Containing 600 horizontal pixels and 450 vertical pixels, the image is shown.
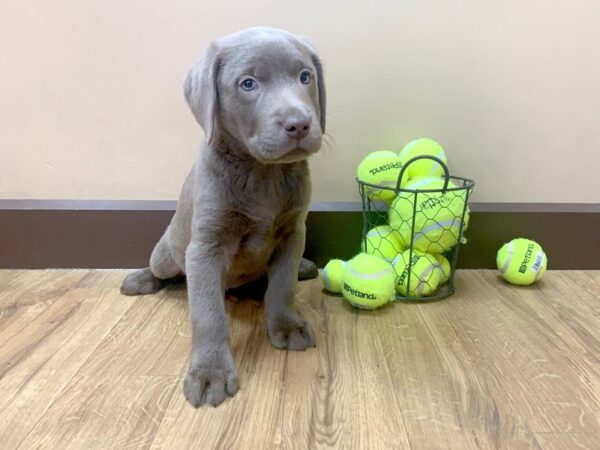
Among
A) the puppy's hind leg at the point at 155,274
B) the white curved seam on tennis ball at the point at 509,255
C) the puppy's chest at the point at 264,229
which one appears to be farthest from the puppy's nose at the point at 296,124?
the white curved seam on tennis ball at the point at 509,255

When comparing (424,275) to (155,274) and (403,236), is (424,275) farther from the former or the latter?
(155,274)

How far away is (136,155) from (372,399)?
138 cm

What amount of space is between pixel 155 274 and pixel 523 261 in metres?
1.40

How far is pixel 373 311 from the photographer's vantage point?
5.69 ft

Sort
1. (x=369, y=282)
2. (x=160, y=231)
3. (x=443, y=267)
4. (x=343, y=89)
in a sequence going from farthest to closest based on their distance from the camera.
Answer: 1. (x=160, y=231)
2. (x=343, y=89)
3. (x=443, y=267)
4. (x=369, y=282)

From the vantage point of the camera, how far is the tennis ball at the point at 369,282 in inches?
64.8

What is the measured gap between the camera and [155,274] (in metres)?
1.91

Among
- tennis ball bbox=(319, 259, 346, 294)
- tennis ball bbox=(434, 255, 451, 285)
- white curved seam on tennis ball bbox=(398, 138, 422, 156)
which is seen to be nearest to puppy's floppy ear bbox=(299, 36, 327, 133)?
white curved seam on tennis ball bbox=(398, 138, 422, 156)

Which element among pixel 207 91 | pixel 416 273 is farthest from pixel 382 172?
pixel 207 91

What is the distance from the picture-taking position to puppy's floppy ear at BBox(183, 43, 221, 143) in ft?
4.38

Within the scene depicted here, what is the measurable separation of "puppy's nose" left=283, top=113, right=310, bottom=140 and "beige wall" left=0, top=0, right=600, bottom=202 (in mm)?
784

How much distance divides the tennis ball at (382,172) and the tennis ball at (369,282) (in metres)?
0.28

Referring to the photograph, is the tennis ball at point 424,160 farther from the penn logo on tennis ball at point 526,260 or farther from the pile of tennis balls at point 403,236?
→ the penn logo on tennis ball at point 526,260

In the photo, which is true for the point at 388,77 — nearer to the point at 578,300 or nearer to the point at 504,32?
the point at 504,32
